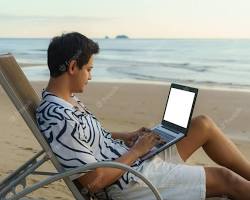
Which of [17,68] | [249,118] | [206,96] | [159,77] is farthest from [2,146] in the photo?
[159,77]

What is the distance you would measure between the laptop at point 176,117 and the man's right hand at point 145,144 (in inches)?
6.3

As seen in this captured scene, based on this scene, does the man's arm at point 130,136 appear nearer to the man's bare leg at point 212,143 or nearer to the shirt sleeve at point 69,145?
the man's bare leg at point 212,143

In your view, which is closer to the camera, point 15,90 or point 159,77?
point 15,90

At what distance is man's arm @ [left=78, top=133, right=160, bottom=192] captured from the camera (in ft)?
9.49

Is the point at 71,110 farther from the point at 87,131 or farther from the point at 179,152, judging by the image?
the point at 179,152

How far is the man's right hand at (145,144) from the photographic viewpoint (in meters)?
3.00

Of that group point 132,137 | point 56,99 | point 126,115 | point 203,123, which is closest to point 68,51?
point 56,99

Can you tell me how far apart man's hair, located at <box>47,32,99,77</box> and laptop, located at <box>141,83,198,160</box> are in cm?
71

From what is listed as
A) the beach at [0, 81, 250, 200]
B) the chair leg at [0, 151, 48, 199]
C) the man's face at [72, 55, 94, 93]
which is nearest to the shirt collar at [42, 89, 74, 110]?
the man's face at [72, 55, 94, 93]

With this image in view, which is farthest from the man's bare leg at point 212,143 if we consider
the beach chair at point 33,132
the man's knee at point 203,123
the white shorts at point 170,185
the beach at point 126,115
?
the beach at point 126,115

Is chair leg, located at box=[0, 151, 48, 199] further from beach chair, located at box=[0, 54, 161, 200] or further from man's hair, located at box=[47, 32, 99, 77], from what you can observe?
man's hair, located at box=[47, 32, 99, 77]

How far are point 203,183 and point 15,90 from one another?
1.18 meters

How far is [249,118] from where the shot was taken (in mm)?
9797

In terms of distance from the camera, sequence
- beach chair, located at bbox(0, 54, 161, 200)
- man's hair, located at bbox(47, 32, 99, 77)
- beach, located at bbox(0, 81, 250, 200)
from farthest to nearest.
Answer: beach, located at bbox(0, 81, 250, 200), man's hair, located at bbox(47, 32, 99, 77), beach chair, located at bbox(0, 54, 161, 200)
